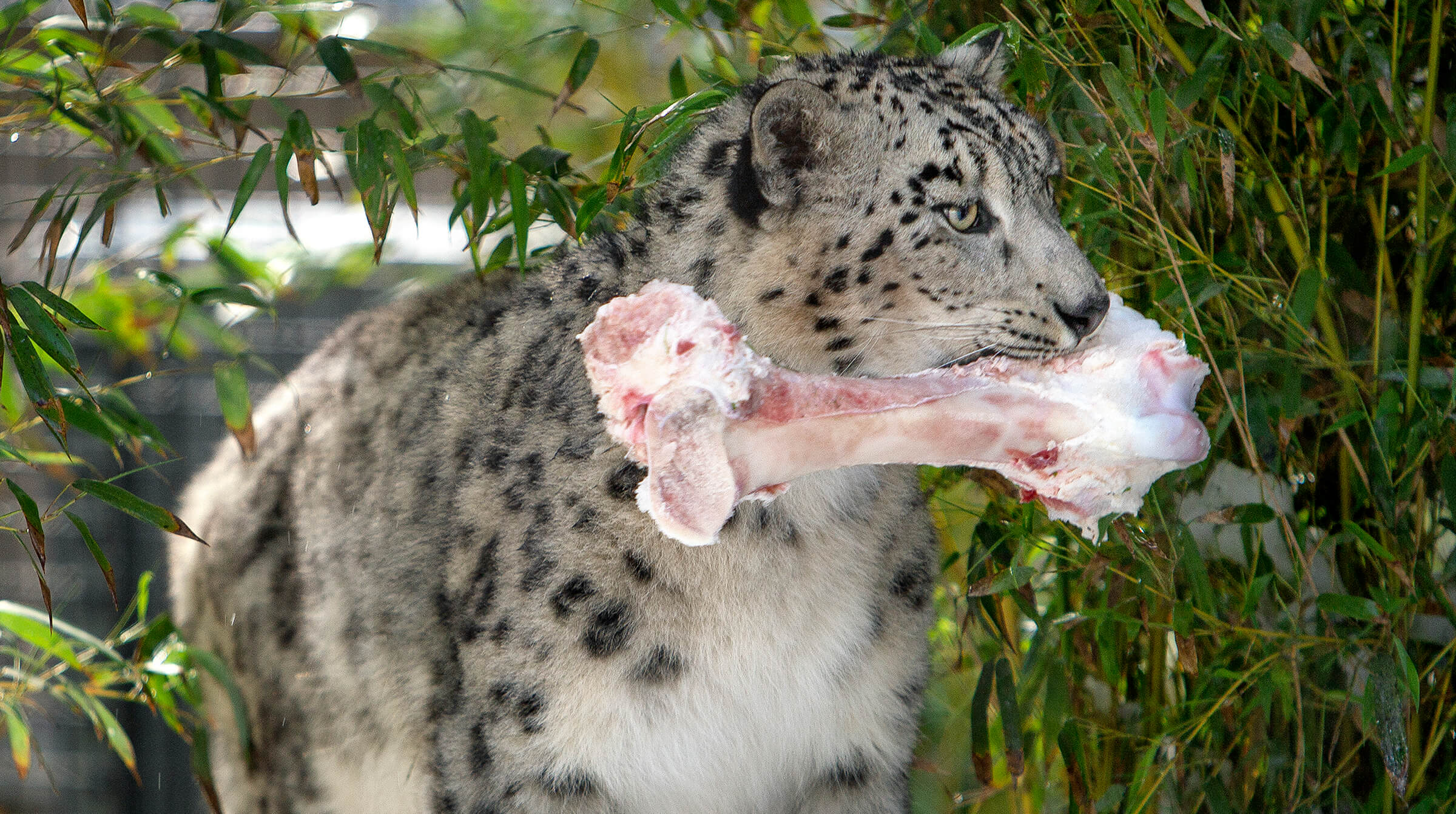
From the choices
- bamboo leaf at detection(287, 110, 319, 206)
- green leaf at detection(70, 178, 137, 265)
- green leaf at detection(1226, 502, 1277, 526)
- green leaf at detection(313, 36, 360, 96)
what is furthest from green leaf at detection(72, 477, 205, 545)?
green leaf at detection(1226, 502, 1277, 526)

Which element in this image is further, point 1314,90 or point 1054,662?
point 1054,662

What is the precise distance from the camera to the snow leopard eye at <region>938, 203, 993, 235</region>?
1.84m

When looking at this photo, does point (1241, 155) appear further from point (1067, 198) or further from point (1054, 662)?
point (1054, 662)

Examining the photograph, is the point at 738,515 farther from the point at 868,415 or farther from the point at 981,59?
the point at 981,59

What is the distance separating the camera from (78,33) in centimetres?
248

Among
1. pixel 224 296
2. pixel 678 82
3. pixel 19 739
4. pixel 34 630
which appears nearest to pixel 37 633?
pixel 34 630

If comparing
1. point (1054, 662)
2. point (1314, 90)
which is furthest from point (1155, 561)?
point (1314, 90)

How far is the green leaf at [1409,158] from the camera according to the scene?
73.4 inches

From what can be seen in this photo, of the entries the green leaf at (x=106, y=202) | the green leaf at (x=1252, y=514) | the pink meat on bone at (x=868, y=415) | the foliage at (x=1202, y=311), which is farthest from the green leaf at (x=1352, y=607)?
the green leaf at (x=106, y=202)

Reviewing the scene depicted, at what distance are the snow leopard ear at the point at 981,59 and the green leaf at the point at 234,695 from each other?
1880 millimetres

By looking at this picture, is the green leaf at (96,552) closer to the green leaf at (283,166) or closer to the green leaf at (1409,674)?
the green leaf at (283,166)

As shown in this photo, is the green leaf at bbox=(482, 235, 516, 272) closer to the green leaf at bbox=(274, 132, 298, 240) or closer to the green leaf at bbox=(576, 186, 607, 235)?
the green leaf at bbox=(576, 186, 607, 235)

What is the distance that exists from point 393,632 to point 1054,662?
4.08ft

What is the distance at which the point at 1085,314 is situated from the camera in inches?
70.1
